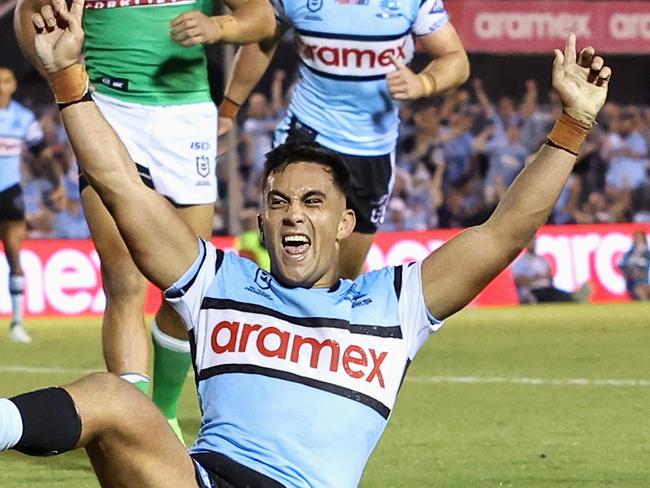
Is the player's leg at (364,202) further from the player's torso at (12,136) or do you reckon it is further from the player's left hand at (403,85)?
the player's torso at (12,136)

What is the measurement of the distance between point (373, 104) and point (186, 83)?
1.26 m

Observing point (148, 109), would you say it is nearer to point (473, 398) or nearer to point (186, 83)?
point (186, 83)

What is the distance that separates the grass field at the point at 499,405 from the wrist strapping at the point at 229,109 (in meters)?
1.60

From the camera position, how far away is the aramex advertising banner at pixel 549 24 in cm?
2055

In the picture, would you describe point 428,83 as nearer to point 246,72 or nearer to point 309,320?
point 246,72

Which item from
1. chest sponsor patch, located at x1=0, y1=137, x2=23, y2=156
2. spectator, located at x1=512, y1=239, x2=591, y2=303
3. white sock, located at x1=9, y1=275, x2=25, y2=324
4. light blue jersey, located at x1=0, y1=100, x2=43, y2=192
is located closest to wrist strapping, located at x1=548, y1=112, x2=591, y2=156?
white sock, located at x1=9, y1=275, x2=25, y2=324

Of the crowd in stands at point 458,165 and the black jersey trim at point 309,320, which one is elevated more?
the black jersey trim at point 309,320

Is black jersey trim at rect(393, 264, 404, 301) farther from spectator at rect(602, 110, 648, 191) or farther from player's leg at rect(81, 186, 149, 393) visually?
spectator at rect(602, 110, 648, 191)

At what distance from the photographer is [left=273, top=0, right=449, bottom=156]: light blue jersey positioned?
8.23 meters

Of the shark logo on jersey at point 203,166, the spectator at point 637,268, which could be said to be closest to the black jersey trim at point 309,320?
the shark logo on jersey at point 203,166

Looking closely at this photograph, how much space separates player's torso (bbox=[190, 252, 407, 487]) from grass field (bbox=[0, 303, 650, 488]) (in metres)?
1.96

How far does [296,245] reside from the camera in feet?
16.1

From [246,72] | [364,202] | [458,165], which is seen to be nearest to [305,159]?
[364,202]

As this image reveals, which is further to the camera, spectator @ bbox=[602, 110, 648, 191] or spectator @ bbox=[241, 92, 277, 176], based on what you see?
spectator @ bbox=[602, 110, 648, 191]
